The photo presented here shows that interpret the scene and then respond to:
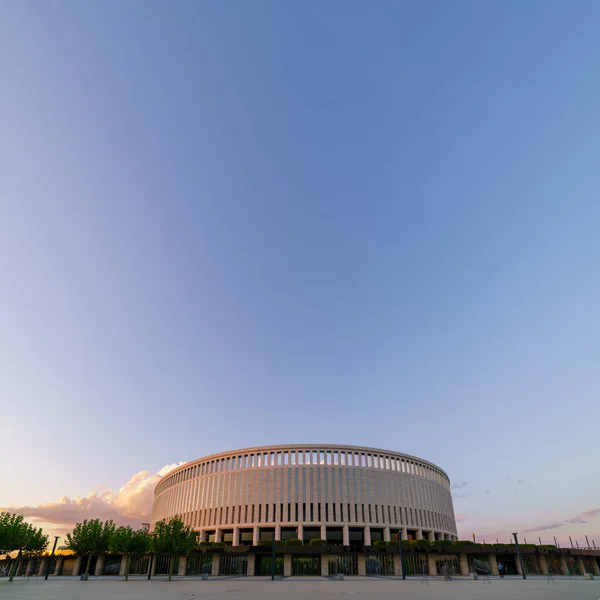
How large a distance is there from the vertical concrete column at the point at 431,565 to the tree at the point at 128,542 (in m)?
38.0

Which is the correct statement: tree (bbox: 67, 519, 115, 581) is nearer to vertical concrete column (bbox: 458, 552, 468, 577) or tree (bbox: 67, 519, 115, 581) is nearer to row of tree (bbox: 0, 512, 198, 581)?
row of tree (bbox: 0, 512, 198, 581)

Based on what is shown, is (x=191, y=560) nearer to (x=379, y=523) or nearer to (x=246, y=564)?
(x=246, y=564)

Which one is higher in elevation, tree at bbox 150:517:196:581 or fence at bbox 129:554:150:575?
tree at bbox 150:517:196:581

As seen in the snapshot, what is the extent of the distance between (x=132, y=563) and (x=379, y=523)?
1775 inches

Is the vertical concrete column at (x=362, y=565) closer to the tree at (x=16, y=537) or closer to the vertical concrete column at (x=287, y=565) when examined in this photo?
the vertical concrete column at (x=287, y=565)

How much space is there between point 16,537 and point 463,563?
56995 mm

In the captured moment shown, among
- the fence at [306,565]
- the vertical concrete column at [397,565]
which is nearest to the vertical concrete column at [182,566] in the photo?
the fence at [306,565]

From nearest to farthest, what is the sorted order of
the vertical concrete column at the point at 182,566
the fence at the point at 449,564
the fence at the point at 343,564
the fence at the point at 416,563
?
the fence at the point at 416,563
the fence at the point at 449,564
the fence at the point at 343,564
the vertical concrete column at the point at 182,566

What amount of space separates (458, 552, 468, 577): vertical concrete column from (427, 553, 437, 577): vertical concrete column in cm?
402

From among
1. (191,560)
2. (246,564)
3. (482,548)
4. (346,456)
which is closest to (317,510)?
(346,456)

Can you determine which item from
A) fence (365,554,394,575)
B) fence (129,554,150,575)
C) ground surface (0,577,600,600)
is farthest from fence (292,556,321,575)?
ground surface (0,577,600,600)

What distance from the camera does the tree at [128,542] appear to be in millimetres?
55281

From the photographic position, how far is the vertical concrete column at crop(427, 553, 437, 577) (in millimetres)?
53375

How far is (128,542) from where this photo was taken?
55.5m
